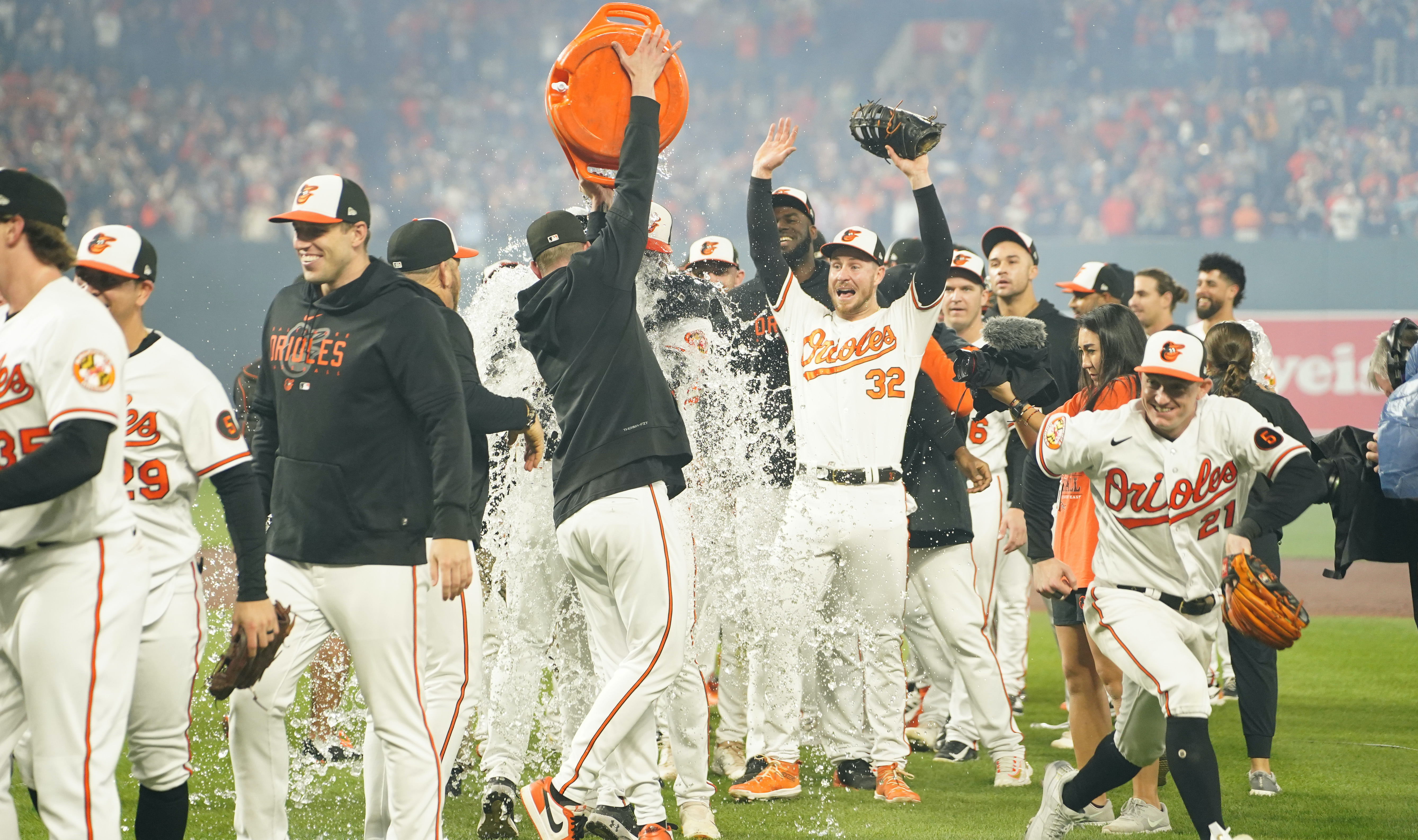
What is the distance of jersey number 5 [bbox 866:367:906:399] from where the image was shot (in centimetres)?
539

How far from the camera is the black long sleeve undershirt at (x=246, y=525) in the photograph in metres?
3.44

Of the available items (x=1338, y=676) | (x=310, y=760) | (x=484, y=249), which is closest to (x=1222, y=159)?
(x=484, y=249)

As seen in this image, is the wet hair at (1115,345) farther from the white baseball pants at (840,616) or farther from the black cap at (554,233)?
the black cap at (554,233)

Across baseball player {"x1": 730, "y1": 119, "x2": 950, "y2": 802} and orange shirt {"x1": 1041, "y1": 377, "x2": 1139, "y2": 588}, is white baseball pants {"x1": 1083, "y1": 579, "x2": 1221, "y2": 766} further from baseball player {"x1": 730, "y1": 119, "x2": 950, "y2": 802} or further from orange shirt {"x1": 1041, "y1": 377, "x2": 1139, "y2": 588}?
baseball player {"x1": 730, "y1": 119, "x2": 950, "y2": 802}

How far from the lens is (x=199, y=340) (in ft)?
59.8

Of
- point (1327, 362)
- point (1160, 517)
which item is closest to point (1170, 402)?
point (1160, 517)

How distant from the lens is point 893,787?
5.45 metres

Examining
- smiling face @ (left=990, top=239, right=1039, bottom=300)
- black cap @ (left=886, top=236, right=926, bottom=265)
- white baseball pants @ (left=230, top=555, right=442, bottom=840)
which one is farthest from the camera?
black cap @ (left=886, top=236, right=926, bottom=265)

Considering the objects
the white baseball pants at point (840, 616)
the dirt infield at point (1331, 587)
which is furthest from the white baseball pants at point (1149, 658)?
the dirt infield at point (1331, 587)

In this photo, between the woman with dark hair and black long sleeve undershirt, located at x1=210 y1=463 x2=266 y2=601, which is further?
the woman with dark hair

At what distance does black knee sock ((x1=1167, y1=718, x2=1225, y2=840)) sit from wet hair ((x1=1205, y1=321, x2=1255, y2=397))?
6.47 feet

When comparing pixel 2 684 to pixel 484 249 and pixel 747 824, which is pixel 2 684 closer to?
pixel 747 824

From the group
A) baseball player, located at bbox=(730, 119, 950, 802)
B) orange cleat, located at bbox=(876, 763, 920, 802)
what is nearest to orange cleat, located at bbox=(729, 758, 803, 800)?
baseball player, located at bbox=(730, 119, 950, 802)

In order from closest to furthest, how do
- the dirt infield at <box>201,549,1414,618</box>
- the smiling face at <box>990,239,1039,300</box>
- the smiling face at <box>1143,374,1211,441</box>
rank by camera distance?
the smiling face at <box>1143,374,1211,441</box> < the smiling face at <box>990,239,1039,300</box> < the dirt infield at <box>201,549,1414,618</box>
